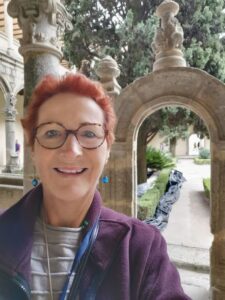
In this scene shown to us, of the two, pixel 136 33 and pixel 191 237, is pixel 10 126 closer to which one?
pixel 136 33

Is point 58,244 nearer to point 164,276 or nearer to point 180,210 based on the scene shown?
point 164,276

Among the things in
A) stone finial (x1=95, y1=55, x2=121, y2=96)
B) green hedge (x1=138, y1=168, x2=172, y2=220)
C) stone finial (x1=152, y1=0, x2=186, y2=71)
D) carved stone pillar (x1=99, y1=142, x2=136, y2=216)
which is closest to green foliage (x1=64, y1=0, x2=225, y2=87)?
green hedge (x1=138, y1=168, x2=172, y2=220)

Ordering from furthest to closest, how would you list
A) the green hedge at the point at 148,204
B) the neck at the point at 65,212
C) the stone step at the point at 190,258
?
the green hedge at the point at 148,204 → the stone step at the point at 190,258 → the neck at the point at 65,212

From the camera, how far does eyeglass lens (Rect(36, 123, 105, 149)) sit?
0.82 metres

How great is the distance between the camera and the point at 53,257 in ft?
2.72

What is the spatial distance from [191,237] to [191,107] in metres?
3.93

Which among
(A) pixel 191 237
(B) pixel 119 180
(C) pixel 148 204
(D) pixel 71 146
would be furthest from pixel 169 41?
(A) pixel 191 237

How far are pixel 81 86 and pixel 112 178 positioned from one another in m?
2.08

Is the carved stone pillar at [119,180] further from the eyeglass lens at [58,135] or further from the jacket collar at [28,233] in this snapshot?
the eyeglass lens at [58,135]

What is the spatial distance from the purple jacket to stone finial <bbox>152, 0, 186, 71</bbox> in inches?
82.4

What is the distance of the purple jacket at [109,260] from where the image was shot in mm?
755

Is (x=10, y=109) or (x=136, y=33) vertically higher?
(x=136, y=33)

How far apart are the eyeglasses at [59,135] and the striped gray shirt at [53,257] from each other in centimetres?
29

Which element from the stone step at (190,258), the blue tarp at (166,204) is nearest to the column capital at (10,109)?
the blue tarp at (166,204)
